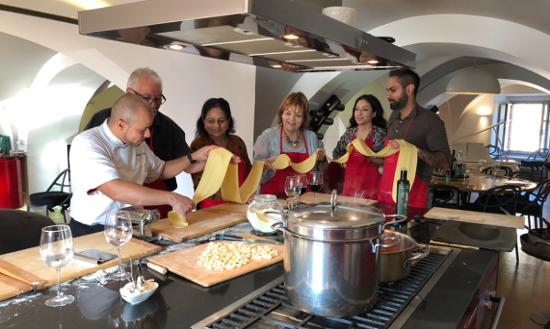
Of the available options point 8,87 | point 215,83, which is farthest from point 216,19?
point 8,87

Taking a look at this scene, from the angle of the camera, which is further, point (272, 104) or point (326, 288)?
point (272, 104)

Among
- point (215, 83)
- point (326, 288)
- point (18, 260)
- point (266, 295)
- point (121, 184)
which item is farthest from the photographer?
point (215, 83)

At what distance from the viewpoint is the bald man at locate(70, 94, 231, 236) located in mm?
1946

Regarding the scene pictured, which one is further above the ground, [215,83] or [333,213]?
[215,83]

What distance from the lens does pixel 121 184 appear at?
1940 millimetres

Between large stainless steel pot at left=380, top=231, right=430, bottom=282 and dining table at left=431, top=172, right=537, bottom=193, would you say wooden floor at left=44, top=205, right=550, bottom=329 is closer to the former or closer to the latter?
dining table at left=431, top=172, right=537, bottom=193

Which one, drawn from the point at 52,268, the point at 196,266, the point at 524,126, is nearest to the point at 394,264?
the point at 196,266

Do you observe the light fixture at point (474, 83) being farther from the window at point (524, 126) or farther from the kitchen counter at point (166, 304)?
the window at point (524, 126)

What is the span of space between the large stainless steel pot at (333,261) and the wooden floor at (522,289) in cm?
256

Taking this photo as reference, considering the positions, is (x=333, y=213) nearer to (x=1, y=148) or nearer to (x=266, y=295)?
(x=266, y=295)

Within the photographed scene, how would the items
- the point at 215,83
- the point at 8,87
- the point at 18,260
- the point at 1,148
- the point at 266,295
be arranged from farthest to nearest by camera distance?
the point at 1,148
the point at 8,87
the point at 215,83
the point at 18,260
the point at 266,295

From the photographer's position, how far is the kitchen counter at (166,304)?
112cm

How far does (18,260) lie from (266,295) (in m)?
0.92

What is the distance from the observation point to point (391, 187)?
9.59ft
